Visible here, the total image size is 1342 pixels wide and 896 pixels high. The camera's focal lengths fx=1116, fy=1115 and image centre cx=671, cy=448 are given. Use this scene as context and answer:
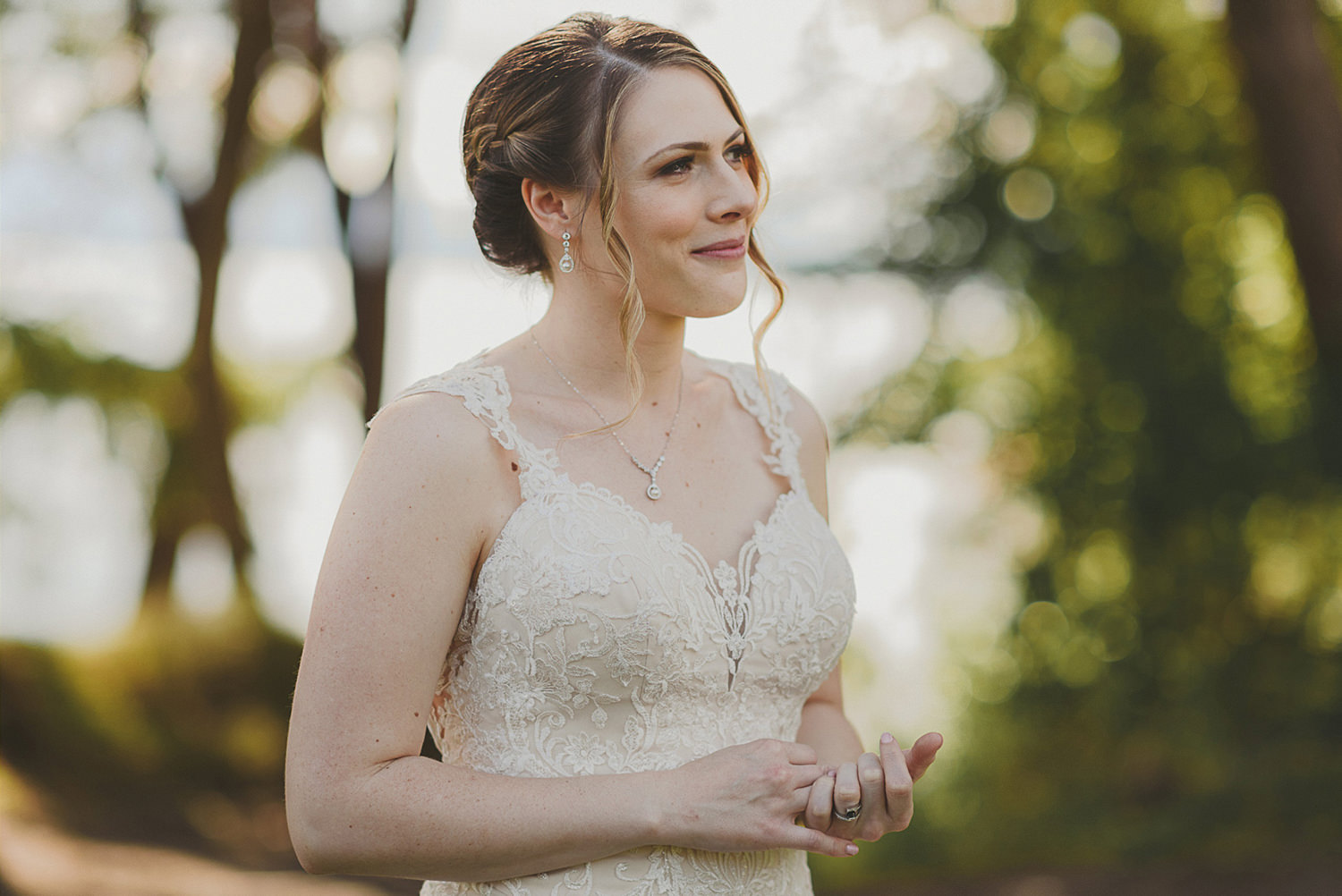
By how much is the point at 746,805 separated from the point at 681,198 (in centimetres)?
109

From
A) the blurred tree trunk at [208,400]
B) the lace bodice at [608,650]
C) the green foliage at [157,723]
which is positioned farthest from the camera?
the green foliage at [157,723]

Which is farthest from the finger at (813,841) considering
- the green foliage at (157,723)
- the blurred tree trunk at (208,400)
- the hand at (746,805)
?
the green foliage at (157,723)

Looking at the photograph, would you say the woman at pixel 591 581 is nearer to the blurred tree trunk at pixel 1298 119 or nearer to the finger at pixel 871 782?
the finger at pixel 871 782

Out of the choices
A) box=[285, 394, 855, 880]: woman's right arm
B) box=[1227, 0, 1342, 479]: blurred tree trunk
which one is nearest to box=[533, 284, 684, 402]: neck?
box=[285, 394, 855, 880]: woman's right arm

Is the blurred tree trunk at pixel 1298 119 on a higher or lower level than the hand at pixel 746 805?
higher

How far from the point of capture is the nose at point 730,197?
2100mm

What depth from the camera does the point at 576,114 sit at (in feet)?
7.01

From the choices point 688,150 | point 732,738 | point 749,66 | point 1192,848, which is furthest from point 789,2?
point 1192,848

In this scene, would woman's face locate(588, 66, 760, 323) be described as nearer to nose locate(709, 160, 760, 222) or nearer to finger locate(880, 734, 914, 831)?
nose locate(709, 160, 760, 222)

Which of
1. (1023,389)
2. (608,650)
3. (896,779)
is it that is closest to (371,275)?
(1023,389)

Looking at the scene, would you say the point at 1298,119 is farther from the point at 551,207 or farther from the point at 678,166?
the point at 551,207

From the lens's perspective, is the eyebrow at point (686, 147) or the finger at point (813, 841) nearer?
the finger at point (813, 841)

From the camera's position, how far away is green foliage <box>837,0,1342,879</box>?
603 centimetres

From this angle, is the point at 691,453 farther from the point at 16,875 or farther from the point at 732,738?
the point at 16,875
